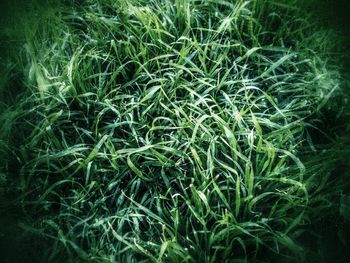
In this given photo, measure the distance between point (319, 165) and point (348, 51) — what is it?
691 millimetres

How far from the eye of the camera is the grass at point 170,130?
1773 mm

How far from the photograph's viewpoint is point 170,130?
204 centimetres

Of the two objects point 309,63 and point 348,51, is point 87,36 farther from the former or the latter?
point 348,51

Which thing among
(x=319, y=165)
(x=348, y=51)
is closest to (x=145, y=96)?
(x=319, y=165)

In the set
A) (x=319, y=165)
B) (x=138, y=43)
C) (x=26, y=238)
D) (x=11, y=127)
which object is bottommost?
(x=26, y=238)

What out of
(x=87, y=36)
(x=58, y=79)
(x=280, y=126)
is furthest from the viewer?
(x=87, y=36)

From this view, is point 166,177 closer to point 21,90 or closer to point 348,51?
point 21,90

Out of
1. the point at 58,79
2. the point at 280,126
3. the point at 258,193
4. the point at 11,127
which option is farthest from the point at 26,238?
the point at 280,126

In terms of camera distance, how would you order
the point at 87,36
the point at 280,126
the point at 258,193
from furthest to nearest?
the point at 87,36, the point at 280,126, the point at 258,193

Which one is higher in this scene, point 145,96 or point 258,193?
point 145,96

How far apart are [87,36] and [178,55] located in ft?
1.53

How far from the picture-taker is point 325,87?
2113 mm

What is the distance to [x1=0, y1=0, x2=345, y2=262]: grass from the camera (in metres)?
1.77

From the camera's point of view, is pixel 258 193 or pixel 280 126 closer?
pixel 258 193
